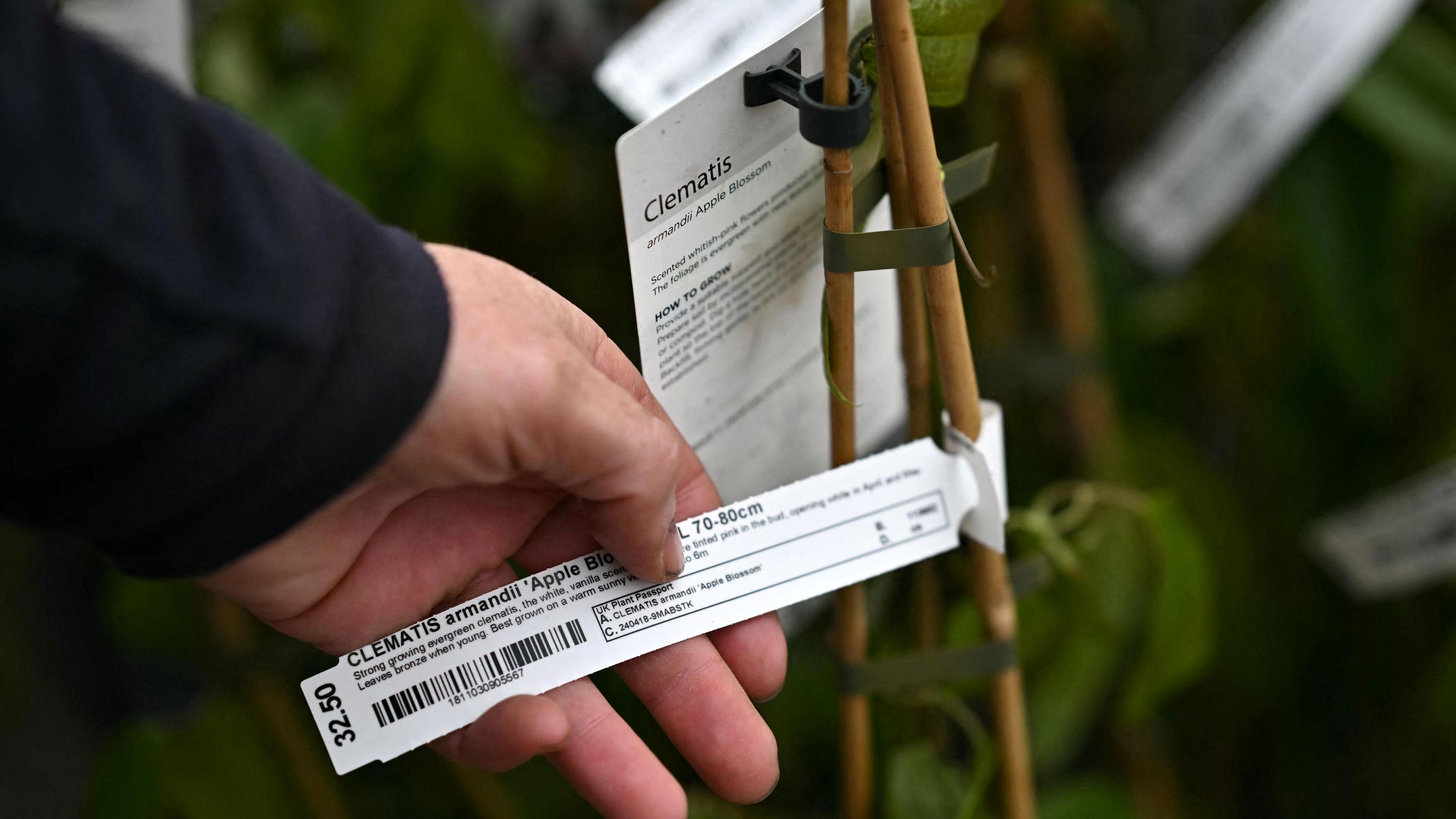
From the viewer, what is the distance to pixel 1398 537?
0.62 m

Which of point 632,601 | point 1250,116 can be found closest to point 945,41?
point 632,601

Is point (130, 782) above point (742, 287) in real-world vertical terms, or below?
below

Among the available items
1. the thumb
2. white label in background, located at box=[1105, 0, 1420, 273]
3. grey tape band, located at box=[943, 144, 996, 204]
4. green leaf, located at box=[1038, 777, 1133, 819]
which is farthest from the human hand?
white label in background, located at box=[1105, 0, 1420, 273]

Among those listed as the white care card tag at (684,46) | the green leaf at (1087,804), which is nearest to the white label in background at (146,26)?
the white care card tag at (684,46)

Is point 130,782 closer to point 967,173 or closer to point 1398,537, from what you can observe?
point 967,173

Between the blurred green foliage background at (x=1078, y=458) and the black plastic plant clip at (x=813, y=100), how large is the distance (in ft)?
0.46

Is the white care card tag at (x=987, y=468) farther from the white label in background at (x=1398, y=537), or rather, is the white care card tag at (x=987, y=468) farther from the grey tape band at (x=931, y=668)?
the white label in background at (x=1398, y=537)

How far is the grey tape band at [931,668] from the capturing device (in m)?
0.41

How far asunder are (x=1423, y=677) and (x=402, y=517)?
2.32 feet

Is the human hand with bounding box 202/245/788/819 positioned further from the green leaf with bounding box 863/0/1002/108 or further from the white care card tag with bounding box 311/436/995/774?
the green leaf with bounding box 863/0/1002/108

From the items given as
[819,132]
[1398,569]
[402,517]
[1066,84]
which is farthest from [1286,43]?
[402,517]

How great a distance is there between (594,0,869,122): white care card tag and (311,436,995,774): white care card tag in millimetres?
159

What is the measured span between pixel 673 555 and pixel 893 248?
12cm

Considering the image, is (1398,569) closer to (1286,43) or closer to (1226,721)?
(1226,721)
